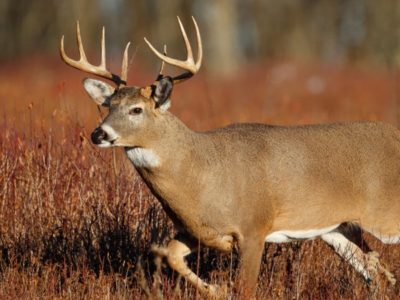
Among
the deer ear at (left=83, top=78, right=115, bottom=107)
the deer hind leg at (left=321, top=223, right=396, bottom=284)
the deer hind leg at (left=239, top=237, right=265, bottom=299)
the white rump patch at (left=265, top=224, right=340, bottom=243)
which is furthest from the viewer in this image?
the deer hind leg at (left=321, top=223, right=396, bottom=284)

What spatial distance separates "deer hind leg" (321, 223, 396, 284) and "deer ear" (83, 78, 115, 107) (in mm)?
1937

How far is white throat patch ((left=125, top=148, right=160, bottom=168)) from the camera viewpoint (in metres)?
6.82

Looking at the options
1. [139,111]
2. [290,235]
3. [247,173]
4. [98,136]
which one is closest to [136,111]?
[139,111]

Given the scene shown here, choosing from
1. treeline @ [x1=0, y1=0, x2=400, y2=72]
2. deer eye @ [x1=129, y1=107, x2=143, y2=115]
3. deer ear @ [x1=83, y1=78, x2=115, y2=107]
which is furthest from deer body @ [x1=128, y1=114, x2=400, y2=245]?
treeline @ [x1=0, y1=0, x2=400, y2=72]

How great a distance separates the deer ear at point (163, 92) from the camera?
22.5 ft

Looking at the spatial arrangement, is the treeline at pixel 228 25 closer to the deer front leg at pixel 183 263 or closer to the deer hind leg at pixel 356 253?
the deer hind leg at pixel 356 253

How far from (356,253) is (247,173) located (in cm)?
136

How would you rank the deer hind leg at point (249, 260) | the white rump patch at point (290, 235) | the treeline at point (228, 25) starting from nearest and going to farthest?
the deer hind leg at point (249, 260), the white rump patch at point (290, 235), the treeline at point (228, 25)

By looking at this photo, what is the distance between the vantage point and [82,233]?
26.1ft

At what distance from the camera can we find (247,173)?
697 cm

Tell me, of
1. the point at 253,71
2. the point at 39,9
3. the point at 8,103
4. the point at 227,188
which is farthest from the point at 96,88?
the point at 39,9

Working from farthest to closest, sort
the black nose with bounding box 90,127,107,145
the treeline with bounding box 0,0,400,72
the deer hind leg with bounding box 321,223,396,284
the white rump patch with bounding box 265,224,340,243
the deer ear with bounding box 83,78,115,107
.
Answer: the treeline with bounding box 0,0,400,72 → the deer hind leg with bounding box 321,223,396,284 → the deer ear with bounding box 83,78,115,107 → the white rump patch with bounding box 265,224,340,243 → the black nose with bounding box 90,127,107,145

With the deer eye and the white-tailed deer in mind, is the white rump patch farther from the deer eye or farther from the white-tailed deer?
the deer eye

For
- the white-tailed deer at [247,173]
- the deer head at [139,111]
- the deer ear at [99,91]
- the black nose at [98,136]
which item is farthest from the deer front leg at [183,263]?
the deer ear at [99,91]
